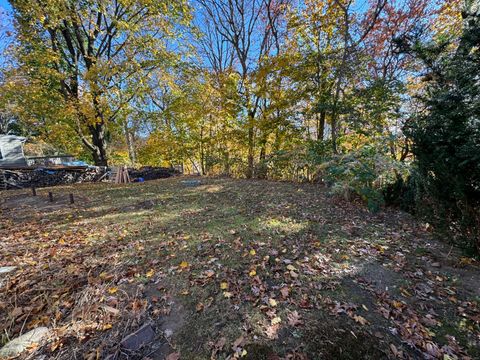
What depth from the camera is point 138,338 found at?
1663 millimetres

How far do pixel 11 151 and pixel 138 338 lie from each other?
17.8 m

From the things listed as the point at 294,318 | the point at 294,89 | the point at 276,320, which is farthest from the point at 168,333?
the point at 294,89

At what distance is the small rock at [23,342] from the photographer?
5.01 feet

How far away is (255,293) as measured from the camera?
2127 mm

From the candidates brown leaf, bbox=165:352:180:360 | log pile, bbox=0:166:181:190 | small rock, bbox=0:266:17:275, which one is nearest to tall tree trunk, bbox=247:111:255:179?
log pile, bbox=0:166:181:190

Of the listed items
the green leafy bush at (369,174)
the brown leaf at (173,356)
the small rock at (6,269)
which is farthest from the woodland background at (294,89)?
the small rock at (6,269)

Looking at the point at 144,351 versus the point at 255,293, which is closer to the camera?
the point at 144,351

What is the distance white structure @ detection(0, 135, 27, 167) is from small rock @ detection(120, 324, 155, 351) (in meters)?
17.1

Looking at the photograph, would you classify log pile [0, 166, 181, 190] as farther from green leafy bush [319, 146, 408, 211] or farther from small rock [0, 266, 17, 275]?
green leafy bush [319, 146, 408, 211]

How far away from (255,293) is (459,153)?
2478 millimetres

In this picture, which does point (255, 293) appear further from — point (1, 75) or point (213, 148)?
point (1, 75)

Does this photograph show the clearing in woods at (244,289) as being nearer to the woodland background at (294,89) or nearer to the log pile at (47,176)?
the woodland background at (294,89)

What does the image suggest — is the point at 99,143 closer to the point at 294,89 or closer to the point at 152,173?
the point at 152,173

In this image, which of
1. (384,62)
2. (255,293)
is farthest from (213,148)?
(255,293)
